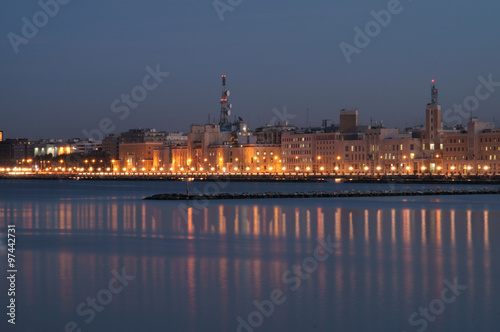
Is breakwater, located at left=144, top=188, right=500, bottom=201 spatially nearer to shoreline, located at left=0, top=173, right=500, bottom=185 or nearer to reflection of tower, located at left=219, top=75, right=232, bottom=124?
shoreline, located at left=0, top=173, right=500, bottom=185

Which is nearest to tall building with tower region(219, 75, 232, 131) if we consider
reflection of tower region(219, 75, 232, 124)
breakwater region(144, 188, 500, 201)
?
reflection of tower region(219, 75, 232, 124)

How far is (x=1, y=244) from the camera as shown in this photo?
22.7m

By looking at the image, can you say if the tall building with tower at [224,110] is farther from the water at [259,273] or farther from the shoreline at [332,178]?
the water at [259,273]

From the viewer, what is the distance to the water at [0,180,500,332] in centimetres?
1292

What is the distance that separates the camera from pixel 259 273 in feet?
57.1

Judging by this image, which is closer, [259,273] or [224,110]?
[259,273]

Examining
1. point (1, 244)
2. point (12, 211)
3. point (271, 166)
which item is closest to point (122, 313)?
point (1, 244)

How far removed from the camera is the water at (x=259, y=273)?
12922 mm

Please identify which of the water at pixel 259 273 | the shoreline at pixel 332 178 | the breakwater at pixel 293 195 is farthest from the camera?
the shoreline at pixel 332 178

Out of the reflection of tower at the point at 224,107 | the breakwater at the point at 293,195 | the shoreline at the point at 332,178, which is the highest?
the reflection of tower at the point at 224,107

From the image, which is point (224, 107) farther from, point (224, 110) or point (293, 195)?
point (293, 195)

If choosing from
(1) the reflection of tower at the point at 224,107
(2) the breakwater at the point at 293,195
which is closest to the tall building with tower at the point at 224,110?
(1) the reflection of tower at the point at 224,107

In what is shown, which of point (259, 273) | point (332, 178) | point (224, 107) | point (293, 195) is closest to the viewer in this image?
point (259, 273)

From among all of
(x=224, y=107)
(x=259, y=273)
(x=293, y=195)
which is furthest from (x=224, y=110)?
(x=259, y=273)
